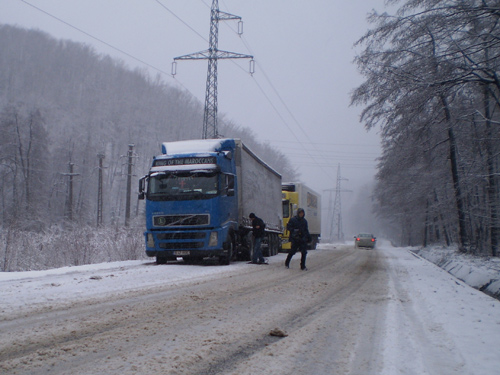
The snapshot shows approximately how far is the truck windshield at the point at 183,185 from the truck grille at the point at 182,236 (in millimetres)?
Result: 1145

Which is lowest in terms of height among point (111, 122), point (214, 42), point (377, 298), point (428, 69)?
point (377, 298)

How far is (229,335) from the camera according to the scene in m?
4.86

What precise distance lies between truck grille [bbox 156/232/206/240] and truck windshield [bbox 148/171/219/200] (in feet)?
3.76

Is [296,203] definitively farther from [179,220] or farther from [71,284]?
[71,284]

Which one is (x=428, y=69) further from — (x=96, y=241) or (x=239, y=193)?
(x=96, y=241)

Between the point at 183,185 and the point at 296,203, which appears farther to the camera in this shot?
the point at 296,203

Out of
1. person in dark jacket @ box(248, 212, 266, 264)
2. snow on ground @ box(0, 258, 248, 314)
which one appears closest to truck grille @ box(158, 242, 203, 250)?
snow on ground @ box(0, 258, 248, 314)

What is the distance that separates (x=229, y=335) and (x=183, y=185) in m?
9.60

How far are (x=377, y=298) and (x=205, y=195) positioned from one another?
7.25 m

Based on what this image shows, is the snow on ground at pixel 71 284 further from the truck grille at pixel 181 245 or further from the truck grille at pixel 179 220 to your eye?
the truck grille at pixel 179 220

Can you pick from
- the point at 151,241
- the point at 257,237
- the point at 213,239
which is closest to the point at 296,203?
the point at 257,237

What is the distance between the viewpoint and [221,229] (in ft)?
45.4

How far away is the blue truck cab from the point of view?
13797 millimetres

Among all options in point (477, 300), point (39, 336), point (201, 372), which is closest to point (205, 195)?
point (477, 300)
